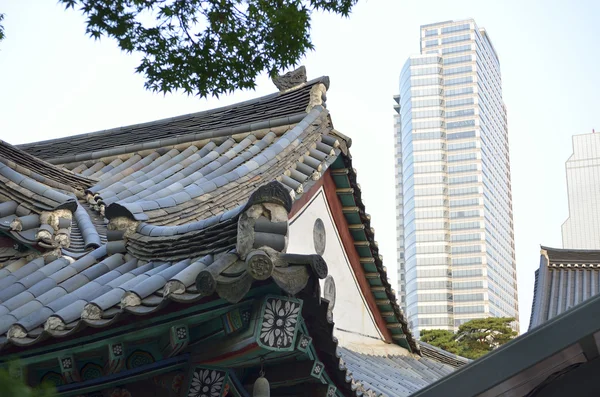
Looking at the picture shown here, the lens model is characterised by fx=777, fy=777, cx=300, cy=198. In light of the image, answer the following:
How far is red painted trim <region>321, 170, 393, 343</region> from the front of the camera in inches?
437

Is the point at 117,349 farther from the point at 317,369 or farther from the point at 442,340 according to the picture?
the point at 442,340

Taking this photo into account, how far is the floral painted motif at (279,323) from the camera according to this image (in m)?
5.07

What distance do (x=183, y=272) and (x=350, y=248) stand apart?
23.2 feet

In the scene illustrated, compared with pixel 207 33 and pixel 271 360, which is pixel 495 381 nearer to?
pixel 271 360

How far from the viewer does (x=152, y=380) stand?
5.73 meters

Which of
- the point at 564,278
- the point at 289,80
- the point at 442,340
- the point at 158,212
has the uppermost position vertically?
the point at 289,80

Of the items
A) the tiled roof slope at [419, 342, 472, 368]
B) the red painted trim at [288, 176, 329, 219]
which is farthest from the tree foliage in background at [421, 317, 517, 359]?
the red painted trim at [288, 176, 329, 219]

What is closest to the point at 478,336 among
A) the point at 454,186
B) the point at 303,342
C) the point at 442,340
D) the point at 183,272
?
the point at 442,340

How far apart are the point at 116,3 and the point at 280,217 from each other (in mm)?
3927

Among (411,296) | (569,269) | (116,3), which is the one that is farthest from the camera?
(411,296)

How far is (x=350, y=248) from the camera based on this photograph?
39.4ft

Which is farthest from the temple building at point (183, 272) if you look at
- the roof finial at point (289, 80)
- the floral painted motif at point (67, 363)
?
the roof finial at point (289, 80)

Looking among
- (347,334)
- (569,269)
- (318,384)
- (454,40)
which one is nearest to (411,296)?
(454,40)

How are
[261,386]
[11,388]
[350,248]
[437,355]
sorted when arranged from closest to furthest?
[11,388] < [261,386] < [350,248] < [437,355]
